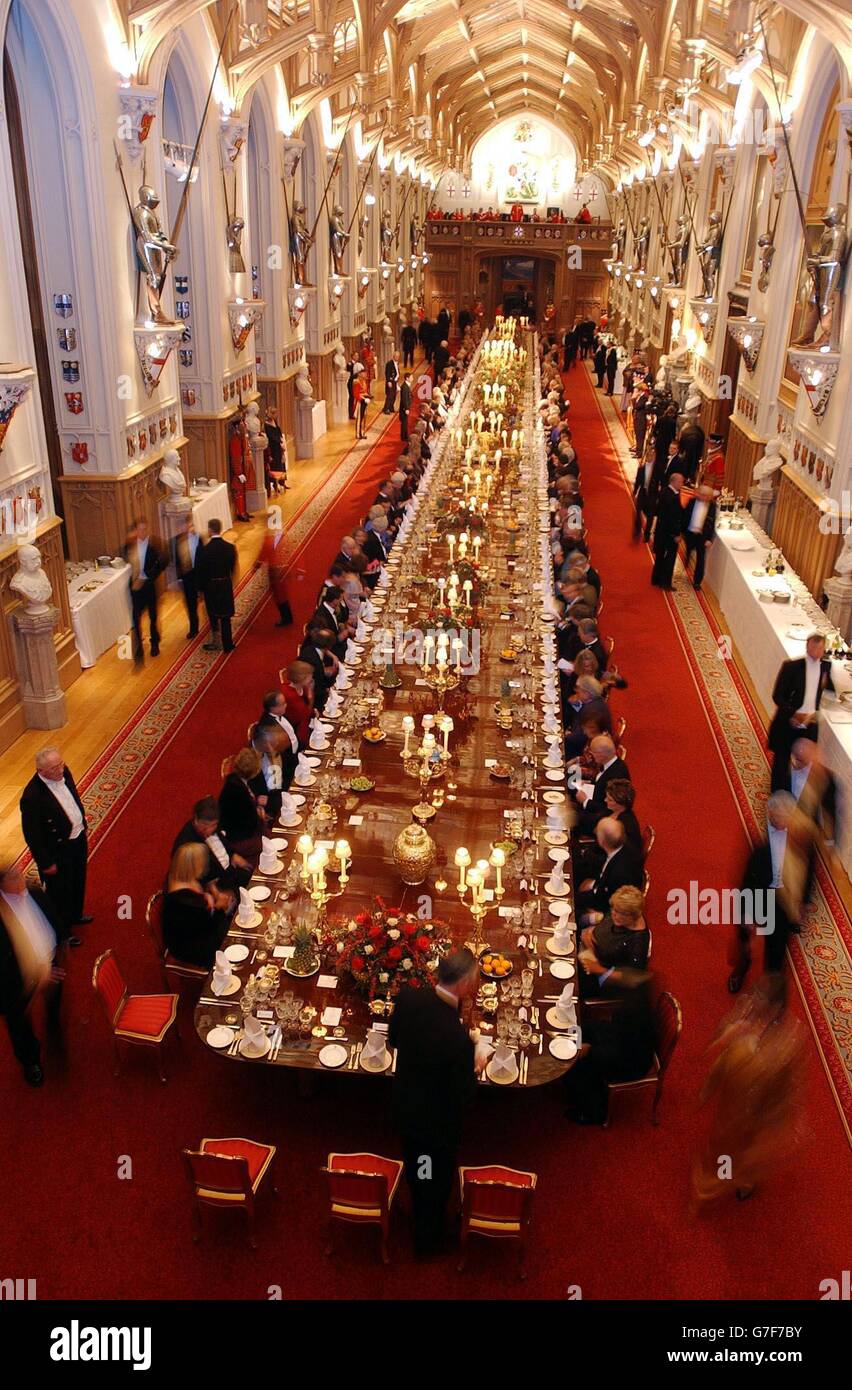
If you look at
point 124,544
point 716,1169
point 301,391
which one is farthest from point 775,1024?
point 301,391

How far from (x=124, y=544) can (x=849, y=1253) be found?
952 centimetres

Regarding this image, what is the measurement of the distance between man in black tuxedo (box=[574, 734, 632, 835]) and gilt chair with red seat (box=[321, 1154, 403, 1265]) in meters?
2.88

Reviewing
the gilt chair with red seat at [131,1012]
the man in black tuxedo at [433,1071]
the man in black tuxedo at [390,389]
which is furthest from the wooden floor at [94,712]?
the man in black tuxedo at [390,389]

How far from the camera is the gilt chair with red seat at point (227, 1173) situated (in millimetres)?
4371

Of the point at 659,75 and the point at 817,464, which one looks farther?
the point at 659,75

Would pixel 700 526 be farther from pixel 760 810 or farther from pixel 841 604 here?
pixel 760 810

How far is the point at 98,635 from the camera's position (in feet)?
34.7

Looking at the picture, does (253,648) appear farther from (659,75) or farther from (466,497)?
(659,75)

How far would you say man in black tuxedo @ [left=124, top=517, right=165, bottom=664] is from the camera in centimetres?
1012

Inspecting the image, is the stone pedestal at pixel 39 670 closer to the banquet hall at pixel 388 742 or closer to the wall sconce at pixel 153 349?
the banquet hall at pixel 388 742

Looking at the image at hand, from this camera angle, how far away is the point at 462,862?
18.2 ft

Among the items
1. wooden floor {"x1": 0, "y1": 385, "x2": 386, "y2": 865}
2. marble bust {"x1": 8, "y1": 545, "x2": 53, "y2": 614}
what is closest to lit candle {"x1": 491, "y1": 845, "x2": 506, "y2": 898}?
wooden floor {"x1": 0, "y1": 385, "x2": 386, "y2": 865}

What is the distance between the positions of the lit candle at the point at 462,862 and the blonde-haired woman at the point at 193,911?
133cm

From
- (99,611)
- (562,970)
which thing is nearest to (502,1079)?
(562,970)
